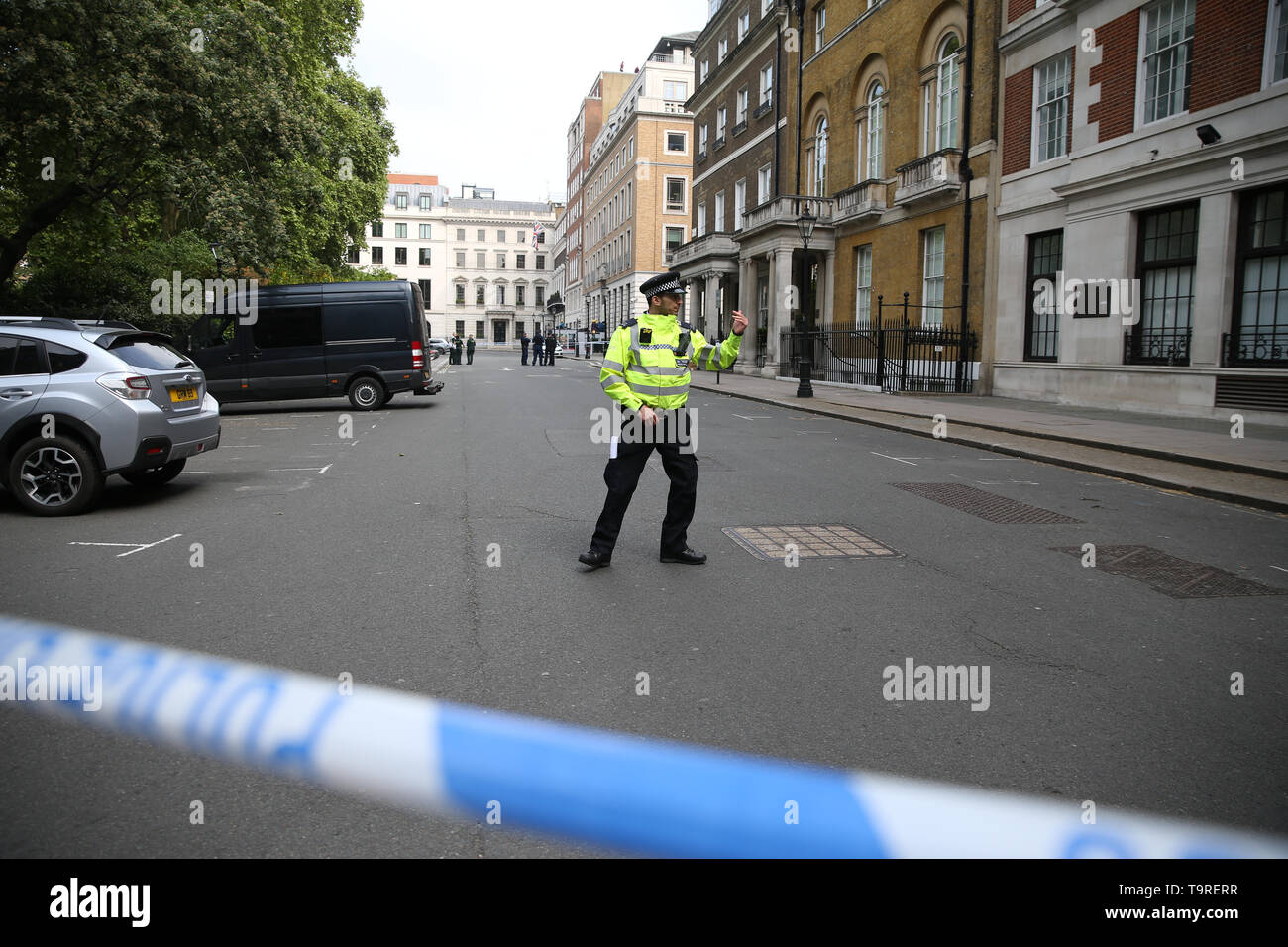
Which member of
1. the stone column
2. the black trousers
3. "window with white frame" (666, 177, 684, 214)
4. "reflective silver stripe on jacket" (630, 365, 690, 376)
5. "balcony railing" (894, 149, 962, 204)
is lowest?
the black trousers

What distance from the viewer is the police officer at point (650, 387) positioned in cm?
638

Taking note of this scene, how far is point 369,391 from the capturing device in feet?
63.2

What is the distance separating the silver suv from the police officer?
15.2 ft

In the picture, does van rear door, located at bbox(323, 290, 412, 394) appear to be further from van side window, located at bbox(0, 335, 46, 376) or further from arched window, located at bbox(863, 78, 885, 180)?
arched window, located at bbox(863, 78, 885, 180)

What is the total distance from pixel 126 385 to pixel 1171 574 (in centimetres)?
861

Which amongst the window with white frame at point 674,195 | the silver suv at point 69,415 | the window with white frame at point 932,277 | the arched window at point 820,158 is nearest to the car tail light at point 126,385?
the silver suv at point 69,415

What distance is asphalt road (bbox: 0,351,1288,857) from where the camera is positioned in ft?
10.6

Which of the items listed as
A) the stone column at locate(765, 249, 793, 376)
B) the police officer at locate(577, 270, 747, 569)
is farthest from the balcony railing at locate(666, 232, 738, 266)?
the police officer at locate(577, 270, 747, 569)

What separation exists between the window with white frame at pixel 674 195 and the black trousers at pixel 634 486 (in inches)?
2542

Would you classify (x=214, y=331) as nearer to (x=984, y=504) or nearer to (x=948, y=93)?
(x=984, y=504)

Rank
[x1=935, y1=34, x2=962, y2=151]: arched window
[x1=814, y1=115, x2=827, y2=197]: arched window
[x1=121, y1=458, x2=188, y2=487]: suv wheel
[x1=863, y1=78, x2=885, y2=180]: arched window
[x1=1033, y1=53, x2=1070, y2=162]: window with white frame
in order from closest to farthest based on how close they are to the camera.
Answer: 1. [x1=121, y1=458, x2=188, y2=487]: suv wheel
2. [x1=1033, y1=53, x2=1070, y2=162]: window with white frame
3. [x1=935, y1=34, x2=962, y2=151]: arched window
4. [x1=863, y1=78, x2=885, y2=180]: arched window
5. [x1=814, y1=115, x2=827, y2=197]: arched window
